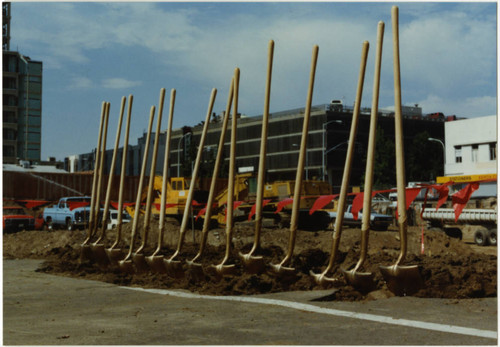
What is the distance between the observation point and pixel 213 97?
13.6 meters

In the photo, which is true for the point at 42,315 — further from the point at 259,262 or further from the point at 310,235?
the point at 310,235

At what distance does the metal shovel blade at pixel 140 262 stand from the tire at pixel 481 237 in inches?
880

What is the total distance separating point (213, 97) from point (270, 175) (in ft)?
288

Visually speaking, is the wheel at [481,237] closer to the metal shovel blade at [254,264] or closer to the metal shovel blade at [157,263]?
the metal shovel blade at [157,263]

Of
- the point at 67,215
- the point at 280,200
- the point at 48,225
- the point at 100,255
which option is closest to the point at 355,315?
the point at 100,255

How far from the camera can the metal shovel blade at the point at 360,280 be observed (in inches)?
400

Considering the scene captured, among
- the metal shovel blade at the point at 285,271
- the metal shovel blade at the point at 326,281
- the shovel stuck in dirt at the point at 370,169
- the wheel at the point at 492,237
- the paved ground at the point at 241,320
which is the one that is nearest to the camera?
the paved ground at the point at 241,320

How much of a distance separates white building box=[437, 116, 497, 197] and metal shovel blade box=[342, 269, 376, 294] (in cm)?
4517

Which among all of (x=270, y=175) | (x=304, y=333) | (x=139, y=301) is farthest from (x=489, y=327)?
(x=270, y=175)

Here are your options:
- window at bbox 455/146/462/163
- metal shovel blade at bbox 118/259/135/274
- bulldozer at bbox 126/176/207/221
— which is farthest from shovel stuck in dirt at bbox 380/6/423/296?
window at bbox 455/146/462/163

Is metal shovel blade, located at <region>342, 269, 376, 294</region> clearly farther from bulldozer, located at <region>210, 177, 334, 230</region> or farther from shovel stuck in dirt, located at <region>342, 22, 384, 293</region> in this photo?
bulldozer, located at <region>210, 177, 334, 230</region>

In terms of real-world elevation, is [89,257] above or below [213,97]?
below

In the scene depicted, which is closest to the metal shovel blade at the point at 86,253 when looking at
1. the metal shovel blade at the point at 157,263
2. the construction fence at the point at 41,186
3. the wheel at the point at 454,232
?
the metal shovel blade at the point at 157,263

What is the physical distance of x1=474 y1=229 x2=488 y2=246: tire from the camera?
33.0 metres
